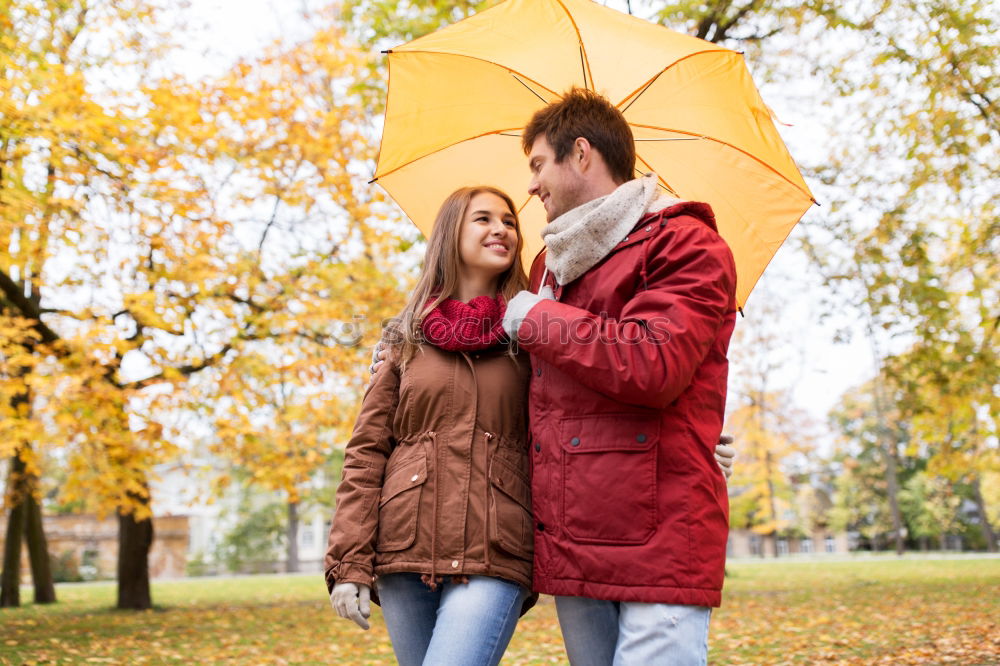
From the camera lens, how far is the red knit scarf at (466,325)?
2764 millimetres

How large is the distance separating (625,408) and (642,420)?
0.06 meters

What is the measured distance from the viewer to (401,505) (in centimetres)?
268

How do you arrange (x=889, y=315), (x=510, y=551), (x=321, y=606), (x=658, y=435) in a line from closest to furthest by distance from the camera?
(x=658, y=435) → (x=510, y=551) → (x=889, y=315) → (x=321, y=606)

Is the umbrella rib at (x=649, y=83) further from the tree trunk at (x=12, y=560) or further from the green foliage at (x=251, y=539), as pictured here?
the green foliage at (x=251, y=539)

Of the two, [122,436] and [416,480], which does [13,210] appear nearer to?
[122,436]

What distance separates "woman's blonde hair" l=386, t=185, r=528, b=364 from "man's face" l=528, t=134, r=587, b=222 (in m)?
0.43

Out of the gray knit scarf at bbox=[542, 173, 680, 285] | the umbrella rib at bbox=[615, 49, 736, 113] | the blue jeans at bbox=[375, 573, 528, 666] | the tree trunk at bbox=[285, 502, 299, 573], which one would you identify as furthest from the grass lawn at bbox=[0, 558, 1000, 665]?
the tree trunk at bbox=[285, 502, 299, 573]

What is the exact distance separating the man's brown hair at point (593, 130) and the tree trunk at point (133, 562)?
12957 mm

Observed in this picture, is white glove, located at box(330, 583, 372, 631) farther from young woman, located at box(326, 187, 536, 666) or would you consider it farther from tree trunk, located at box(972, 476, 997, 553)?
tree trunk, located at box(972, 476, 997, 553)

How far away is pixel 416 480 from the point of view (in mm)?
2666

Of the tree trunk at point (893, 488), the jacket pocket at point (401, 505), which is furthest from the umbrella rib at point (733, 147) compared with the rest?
the tree trunk at point (893, 488)

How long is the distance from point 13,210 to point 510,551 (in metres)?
6.78

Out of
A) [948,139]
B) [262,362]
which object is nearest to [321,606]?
[262,362]

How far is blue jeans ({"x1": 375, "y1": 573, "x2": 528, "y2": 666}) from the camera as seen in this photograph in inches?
97.3
